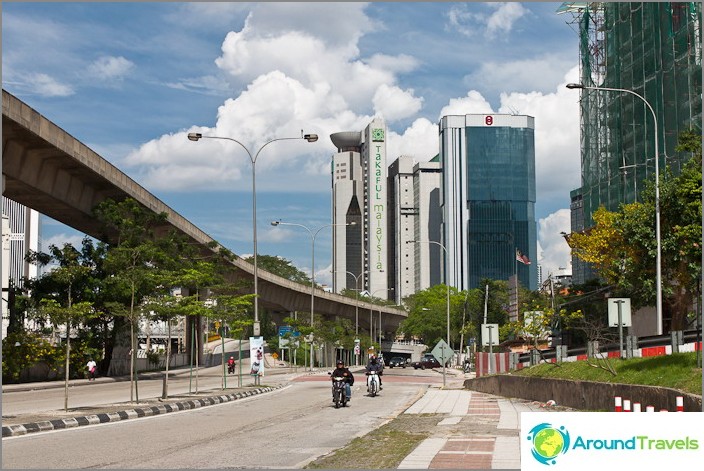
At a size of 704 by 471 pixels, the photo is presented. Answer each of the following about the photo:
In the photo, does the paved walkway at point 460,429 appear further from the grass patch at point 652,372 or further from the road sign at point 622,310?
the road sign at point 622,310

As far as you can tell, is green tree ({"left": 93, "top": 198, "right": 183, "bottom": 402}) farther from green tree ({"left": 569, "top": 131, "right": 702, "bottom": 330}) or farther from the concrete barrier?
green tree ({"left": 569, "top": 131, "right": 702, "bottom": 330})

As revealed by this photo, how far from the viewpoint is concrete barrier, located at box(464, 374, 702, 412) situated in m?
16.7

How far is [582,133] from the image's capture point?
68188 millimetres

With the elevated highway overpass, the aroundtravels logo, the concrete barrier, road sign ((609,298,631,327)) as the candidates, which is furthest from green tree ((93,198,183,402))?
the aroundtravels logo

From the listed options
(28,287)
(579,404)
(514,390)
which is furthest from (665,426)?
(28,287)

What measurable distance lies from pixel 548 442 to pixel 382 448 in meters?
6.23

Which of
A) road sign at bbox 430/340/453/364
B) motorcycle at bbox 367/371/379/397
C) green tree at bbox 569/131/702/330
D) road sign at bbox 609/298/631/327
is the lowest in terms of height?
motorcycle at bbox 367/371/379/397

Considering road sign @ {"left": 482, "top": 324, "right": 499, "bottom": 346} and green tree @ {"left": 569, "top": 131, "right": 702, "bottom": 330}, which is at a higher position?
green tree @ {"left": 569, "top": 131, "right": 702, "bottom": 330}

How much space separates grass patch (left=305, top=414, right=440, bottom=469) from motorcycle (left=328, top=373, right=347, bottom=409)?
263 inches

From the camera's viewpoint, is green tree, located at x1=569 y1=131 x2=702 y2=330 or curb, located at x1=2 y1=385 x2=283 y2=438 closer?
Answer: curb, located at x1=2 y1=385 x2=283 y2=438

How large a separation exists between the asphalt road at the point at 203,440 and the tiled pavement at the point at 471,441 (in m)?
1.52

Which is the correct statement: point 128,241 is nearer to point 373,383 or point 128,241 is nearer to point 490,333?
point 373,383

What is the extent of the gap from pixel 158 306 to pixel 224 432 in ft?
32.3

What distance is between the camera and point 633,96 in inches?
2183
